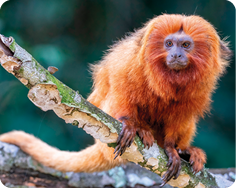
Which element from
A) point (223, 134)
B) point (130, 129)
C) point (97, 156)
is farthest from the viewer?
point (223, 134)

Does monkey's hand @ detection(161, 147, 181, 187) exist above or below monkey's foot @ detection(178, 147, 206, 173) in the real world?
below

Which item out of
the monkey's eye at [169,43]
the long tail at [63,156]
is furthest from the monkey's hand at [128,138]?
the long tail at [63,156]

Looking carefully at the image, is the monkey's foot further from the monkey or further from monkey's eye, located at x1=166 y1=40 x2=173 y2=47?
monkey's eye, located at x1=166 y1=40 x2=173 y2=47

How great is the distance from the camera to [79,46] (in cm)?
373

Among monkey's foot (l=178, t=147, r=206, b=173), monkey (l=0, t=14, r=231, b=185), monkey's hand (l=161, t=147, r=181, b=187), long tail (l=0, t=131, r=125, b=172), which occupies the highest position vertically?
monkey (l=0, t=14, r=231, b=185)

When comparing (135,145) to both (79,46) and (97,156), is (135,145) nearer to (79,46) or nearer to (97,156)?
(97,156)

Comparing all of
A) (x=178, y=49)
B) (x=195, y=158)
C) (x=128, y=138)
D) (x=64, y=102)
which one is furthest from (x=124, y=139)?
(x=195, y=158)

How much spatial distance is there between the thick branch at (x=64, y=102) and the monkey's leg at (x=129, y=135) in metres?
0.05

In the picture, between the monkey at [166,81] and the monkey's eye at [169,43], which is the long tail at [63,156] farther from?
the monkey's eye at [169,43]

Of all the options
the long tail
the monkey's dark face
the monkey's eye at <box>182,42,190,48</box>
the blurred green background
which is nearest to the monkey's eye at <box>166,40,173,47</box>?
the monkey's dark face

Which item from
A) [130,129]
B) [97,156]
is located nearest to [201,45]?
[130,129]

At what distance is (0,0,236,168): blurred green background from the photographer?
3312 mm

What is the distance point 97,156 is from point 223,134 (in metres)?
2.49

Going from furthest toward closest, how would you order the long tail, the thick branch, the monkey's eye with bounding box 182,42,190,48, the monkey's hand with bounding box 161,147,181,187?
the long tail, the monkey's hand with bounding box 161,147,181,187, the monkey's eye with bounding box 182,42,190,48, the thick branch
